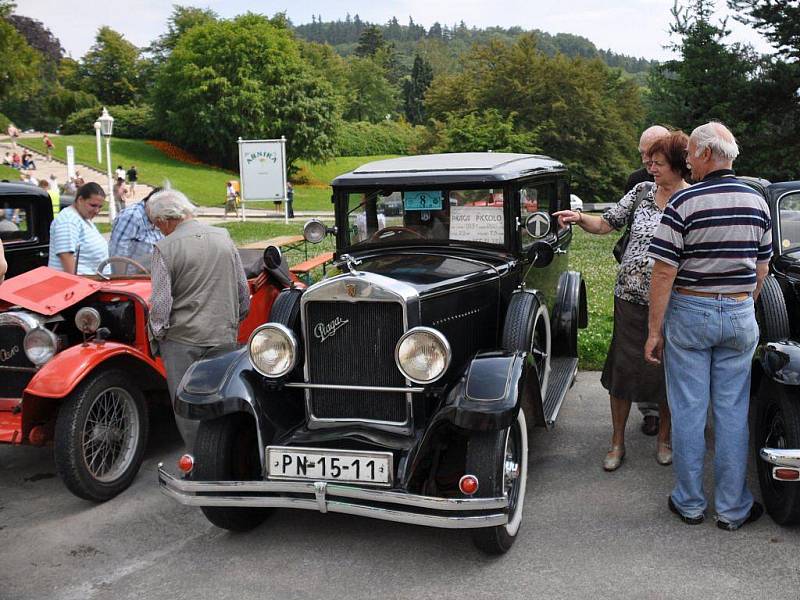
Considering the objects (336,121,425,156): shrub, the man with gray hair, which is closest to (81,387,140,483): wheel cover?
the man with gray hair

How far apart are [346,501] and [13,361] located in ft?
8.81

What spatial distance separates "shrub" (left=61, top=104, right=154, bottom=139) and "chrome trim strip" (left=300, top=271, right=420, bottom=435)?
54.6m

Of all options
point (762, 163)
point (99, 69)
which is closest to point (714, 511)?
point (762, 163)

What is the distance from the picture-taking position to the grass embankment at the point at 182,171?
129 feet

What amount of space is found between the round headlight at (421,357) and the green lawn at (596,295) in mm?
3698

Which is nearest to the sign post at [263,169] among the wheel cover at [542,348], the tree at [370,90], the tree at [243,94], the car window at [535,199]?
the car window at [535,199]

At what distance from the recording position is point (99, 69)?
6775cm

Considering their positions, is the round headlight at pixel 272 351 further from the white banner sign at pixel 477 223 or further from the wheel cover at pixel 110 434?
the white banner sign at pixel 477 223

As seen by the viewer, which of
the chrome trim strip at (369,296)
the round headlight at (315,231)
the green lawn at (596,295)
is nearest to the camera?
the chrome trim strip at (369,296)

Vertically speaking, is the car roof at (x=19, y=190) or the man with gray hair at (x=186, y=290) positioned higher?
the car roof at (x=19, y=190)

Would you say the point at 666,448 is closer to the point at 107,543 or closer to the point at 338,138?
the point at 107,543

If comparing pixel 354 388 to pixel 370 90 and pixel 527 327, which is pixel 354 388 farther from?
pixel 370 90

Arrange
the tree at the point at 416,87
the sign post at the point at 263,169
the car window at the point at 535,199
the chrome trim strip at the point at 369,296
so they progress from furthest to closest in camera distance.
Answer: the tree at the point at 416,87 < the sign post at the point at 263,169 < the car window at the point at 535,199 < the chrome trim strip at the point at 369,296

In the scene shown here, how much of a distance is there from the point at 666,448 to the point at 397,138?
62.2 m
